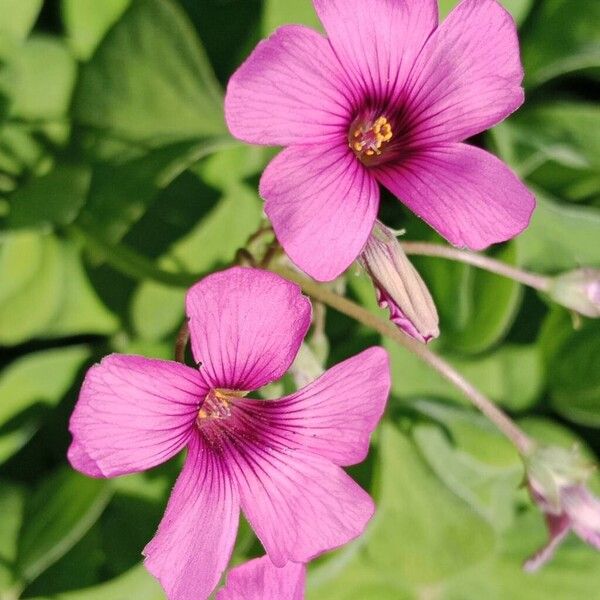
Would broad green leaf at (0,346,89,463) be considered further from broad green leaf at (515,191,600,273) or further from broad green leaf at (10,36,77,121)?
broad green leaf at (515,191,600,273)

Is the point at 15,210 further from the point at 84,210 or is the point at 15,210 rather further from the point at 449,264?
the point at 449,264

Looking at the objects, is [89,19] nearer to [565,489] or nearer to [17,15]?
[17,15]

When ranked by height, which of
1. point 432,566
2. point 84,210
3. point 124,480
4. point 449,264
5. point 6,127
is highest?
point 6,127

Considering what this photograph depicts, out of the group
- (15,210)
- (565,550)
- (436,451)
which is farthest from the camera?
(565,550)

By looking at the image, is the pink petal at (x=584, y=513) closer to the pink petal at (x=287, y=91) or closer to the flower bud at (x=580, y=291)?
the flower bud at (x=580, y=291)

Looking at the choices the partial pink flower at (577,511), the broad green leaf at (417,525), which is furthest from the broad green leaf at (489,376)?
the partial pink flower at (577,511)

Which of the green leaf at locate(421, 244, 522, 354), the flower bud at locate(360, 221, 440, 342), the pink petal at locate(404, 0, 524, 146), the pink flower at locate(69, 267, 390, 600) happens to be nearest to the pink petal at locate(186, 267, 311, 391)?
the pink flower at locate(69, 267, 390, 600)

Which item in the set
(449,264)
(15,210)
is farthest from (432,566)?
(15,210)

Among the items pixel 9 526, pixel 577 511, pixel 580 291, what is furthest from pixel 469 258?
pixel 9 526
